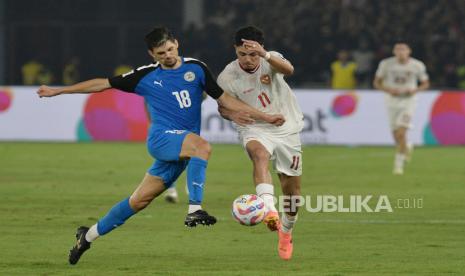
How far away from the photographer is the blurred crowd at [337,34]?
2992 cm

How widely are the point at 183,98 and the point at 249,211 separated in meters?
1.12

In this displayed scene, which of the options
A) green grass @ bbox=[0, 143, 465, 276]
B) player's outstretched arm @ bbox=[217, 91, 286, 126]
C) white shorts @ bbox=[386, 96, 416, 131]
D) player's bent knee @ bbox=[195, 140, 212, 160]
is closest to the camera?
player's bent knee @ bbox=[195, 140, 212, 160]

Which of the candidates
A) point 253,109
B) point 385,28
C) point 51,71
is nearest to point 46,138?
point 51,71

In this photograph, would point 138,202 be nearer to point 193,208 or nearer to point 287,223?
point 193,208

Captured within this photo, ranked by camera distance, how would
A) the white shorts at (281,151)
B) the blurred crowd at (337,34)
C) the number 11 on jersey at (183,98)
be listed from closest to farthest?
the number 11 on jersey at (183,98)
the white shorts at (281,151)
the blurred crowd at (337,34)

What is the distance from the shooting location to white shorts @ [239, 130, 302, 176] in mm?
10805

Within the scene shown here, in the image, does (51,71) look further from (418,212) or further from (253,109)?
(253,109)

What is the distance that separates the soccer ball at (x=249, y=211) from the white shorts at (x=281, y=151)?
3.49ft

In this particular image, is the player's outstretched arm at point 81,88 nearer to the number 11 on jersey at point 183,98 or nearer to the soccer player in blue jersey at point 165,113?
the soccer player in blue jersey at point 165,113

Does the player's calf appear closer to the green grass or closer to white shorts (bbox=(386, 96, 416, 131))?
the green grass

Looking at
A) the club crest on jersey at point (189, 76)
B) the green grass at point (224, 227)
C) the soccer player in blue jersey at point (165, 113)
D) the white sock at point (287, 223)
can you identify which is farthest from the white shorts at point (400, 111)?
the club crest on jersey at point (189, 76)

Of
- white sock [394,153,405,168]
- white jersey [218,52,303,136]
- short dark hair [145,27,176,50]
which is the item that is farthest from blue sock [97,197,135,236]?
white sock [394,153,405,168]

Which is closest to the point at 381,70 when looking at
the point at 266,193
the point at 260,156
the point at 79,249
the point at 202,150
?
the point at 260,156

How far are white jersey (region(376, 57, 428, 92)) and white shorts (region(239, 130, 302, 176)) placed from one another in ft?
34.3
